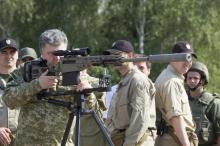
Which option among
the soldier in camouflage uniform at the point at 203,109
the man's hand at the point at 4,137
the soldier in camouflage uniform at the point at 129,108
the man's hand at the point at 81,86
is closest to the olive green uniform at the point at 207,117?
the soldier in camouflage uniform at the point at 203,109

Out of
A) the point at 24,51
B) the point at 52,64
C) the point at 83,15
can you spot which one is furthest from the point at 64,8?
the point at 52,64

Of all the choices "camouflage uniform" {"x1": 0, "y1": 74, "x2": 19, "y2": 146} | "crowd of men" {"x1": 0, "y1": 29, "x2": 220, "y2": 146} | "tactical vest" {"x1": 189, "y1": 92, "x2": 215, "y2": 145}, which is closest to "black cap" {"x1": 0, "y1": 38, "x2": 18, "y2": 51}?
"crowd of men" {"x1": 0, "y1": 29, "x2": 220, "y2": 146}

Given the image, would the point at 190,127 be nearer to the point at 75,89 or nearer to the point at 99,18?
the point at 75,89

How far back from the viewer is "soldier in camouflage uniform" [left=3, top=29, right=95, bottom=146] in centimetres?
567

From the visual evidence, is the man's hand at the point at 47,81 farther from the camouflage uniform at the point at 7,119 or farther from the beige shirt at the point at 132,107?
the camouflage uniform at the point at 7,119

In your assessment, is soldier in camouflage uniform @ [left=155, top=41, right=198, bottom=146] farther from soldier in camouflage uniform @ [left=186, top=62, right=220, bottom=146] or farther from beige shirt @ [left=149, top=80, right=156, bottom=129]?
soldier in camouflage uniform @ [left=186, top=62, right=220, bottom=146]

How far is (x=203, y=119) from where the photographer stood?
842cm

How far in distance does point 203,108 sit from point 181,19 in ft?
72.5

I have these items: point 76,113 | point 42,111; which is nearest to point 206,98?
point 42,111

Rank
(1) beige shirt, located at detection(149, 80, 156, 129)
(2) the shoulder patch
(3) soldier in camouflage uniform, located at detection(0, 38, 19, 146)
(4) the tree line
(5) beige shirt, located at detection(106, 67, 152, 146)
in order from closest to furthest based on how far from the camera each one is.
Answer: (5) beige shirt, located at detection(106, 67, 152, 146) < (3) soldier in camouflage uniform, located at detection(0, 38, 19, 146) < (1) beige shirt, located at detection(149, 80, 156, 129) < (2) the shoulder patch < (4) the tree line

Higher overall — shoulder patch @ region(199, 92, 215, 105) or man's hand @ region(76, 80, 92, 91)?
man's hand @ region(76, 80, 92, 91)

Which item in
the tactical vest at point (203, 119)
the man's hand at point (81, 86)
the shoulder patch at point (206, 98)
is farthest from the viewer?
the shoulder patch at point (206, 98)

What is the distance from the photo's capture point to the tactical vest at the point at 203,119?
838 centimetres

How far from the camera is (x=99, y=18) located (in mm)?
33000
